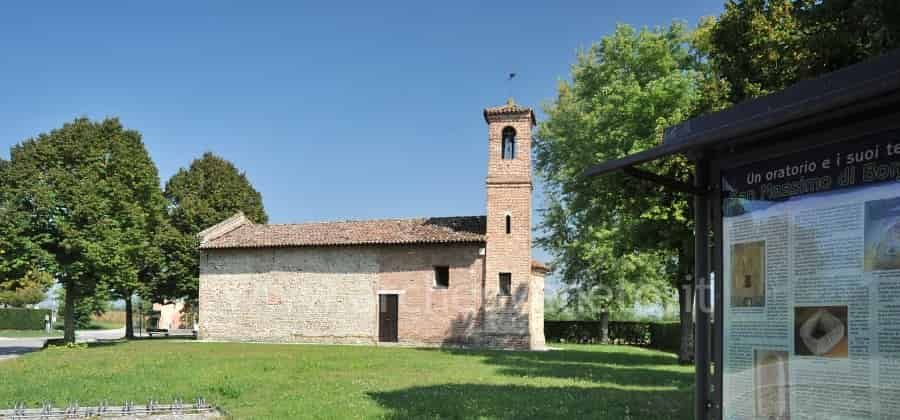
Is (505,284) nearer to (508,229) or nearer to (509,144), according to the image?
(508,229)

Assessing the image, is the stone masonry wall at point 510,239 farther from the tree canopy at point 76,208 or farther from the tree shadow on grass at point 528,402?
the tree canopy at point 76,208

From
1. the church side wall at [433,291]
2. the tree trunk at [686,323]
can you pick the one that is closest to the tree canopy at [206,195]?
the church side wall at [433,291]

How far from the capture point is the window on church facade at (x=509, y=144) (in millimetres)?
28172

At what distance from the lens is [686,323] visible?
70.2 feet

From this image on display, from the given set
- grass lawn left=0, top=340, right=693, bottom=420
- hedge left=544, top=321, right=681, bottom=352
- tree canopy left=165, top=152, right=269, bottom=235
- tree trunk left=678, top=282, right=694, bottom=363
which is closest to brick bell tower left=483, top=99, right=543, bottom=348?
tree trunk left=678, top=282, right=694, bottom=363

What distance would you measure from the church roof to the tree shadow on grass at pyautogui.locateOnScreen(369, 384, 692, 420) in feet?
49.6

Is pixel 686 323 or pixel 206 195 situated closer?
pixel 686 323

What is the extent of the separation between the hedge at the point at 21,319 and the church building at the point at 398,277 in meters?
23.1

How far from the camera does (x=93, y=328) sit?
177 ft

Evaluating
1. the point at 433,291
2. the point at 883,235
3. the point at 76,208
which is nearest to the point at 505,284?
the point at 433,291

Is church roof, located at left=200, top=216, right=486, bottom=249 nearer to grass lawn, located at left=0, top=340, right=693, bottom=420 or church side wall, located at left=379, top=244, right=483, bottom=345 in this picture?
church side wall, located at left=379, top=244, right=483, bottom=345

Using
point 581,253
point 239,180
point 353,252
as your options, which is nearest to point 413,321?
point 353,252

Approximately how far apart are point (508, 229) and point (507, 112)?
195 inches

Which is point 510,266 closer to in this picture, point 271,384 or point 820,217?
point 271,384
